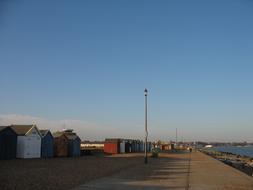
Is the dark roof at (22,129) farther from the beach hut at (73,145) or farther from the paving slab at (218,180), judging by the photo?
the paving slab at (218,180)

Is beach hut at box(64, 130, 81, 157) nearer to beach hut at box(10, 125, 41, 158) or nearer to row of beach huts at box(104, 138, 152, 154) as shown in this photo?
beach hut at box(10, 125, 41, 158)

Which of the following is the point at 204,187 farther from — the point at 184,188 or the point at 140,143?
the point at 140,143

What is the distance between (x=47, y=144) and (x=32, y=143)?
13.3ft

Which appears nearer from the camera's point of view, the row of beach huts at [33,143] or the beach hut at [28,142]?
the row of beach huts at [33,143]

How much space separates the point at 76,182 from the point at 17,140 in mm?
28983

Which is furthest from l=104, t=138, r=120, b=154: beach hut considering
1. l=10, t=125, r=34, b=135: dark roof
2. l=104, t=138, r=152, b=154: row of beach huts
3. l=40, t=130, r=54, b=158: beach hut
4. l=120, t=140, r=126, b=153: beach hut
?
l=10, t=125, r=34, b=135: dark roof

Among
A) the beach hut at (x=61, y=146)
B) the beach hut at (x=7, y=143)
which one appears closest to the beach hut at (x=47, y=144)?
the beach hut at (x=61, y=146)

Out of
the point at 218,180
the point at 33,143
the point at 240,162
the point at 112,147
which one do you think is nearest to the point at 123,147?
A: the point at 112,147

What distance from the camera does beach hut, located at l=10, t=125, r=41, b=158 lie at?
45.0 metres

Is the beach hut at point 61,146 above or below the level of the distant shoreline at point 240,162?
above

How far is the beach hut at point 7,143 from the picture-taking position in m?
41.0

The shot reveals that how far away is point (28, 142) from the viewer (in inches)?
1805

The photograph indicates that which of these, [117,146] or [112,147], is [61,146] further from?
[117,146]

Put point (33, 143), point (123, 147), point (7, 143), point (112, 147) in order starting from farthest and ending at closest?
1. point (123, 147)
2. point (112, 147)
3. point (33, 143)
4. point (7, 143)
